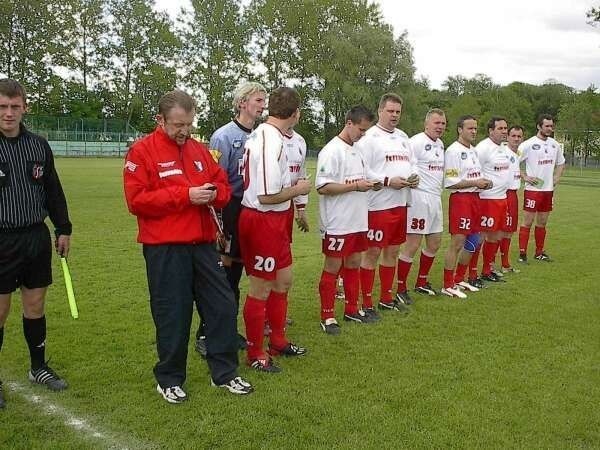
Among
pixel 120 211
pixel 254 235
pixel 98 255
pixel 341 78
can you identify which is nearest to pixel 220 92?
pixel 341 78

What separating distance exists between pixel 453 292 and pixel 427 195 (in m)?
1.27

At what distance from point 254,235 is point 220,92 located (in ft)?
186

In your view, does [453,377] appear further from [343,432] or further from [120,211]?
[120,211]

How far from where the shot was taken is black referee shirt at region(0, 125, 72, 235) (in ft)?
13.4

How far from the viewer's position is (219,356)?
4445mm

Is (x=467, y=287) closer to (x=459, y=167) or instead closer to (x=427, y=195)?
(x=427, y=195)

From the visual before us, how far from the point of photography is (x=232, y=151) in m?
5.25

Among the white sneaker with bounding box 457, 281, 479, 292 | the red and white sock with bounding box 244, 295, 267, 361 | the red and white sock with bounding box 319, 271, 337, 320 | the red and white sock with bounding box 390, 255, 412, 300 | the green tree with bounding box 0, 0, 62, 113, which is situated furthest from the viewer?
the green tree with bounding box 0, 0, 62, 113

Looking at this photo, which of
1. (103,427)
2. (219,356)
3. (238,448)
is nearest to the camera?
(238,448)

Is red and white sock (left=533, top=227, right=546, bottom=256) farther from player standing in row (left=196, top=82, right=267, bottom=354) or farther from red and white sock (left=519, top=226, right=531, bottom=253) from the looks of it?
player standing in row (left=196, top=82, right=267, bottom=354)

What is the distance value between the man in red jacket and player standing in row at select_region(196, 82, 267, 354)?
A: 821 mm

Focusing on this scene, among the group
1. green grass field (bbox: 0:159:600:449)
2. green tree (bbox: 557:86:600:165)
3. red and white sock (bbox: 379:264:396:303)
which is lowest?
green grass field (bbox: 0:159:600:449)

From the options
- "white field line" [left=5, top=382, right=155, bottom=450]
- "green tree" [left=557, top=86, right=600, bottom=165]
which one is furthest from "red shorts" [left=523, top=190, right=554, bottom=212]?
"green tree" [left=557, top=86, right=600, bottom=165]

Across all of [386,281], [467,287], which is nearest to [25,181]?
[386,281]
